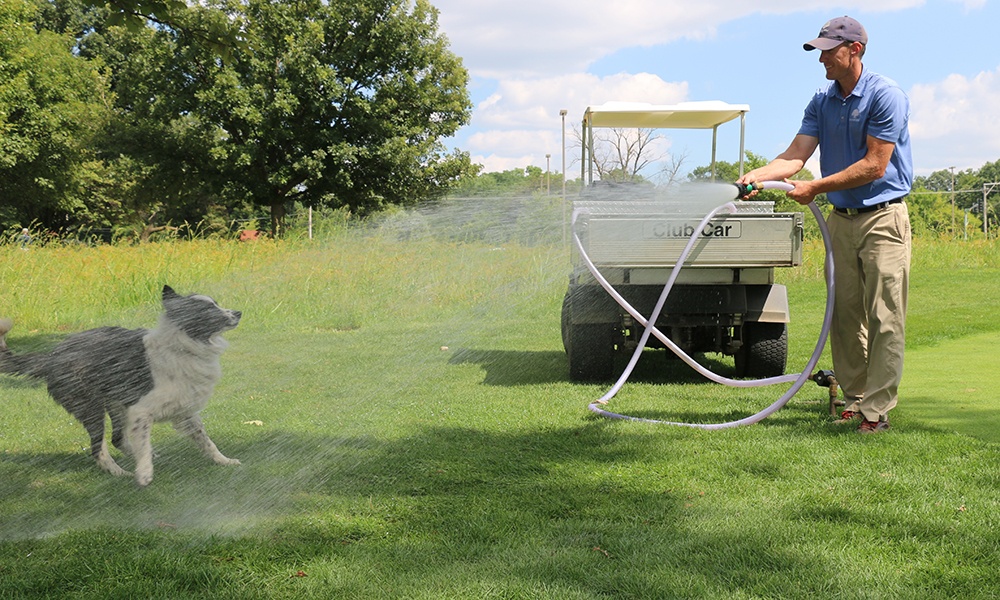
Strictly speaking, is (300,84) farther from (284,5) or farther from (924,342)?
(924,342)

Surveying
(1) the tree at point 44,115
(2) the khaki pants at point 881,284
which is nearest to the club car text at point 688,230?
(2) the khaki pants at point 881,284

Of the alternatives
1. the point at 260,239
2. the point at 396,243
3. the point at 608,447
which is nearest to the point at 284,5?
the point at 260,239

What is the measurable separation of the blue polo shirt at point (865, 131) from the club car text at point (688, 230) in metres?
0.91

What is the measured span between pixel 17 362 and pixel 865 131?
4.56 meters

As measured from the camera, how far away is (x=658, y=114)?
8.32m

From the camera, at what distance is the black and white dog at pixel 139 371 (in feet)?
12.3

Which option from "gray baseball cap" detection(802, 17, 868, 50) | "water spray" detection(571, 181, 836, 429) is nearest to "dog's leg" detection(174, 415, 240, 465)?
"water spray" detection(571, 181, 836, 429)

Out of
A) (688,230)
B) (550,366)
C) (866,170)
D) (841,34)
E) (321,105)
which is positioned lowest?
(550,366)

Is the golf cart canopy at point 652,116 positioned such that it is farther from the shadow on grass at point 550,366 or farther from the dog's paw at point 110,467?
the dog's paw at point 110,467

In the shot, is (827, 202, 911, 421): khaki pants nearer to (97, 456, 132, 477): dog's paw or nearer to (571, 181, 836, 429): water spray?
(571, 181, 836, 429): water spray

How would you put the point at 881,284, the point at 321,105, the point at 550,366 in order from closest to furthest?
the point at 881,284 → the point at 550,366 → the point at 321,105

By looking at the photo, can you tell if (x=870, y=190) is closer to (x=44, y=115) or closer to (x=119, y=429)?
(x=119, y=429)

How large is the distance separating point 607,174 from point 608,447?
13.5 ft

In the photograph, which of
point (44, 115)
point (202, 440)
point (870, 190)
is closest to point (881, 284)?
point (870, 190)
